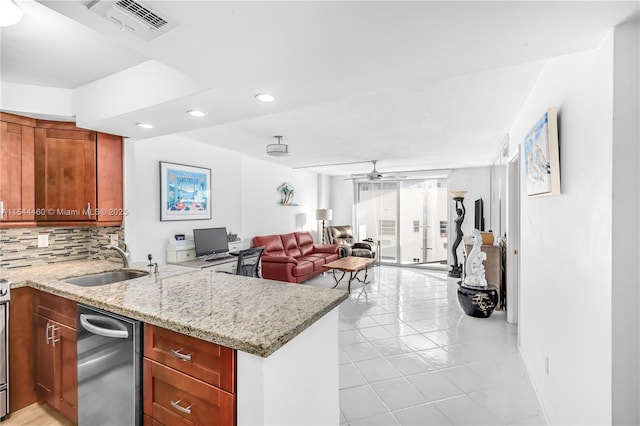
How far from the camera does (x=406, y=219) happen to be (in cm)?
764

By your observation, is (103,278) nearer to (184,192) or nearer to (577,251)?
(184,192)

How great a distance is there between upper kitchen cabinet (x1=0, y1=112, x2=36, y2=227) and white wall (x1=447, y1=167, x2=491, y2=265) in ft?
23.1

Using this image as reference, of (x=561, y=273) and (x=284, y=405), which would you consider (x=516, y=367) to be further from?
(x=284, y=405)

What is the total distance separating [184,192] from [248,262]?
1319 millimetres

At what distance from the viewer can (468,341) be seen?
10.4 ft

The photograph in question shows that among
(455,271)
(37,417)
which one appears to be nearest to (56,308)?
(37,417)

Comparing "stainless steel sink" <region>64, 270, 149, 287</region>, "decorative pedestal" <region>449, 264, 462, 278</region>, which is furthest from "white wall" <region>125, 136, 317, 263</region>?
"decorative pedestal" <region>449, 264, 462, 278</region>

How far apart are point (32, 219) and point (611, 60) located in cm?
373

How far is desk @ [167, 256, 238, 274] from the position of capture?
384 centimetres

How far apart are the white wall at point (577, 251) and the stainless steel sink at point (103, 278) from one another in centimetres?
283

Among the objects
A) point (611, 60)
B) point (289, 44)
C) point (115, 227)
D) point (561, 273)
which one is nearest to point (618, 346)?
point (561, 273)

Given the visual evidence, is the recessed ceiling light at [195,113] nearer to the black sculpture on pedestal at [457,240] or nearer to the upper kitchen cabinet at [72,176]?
the upper kitchen cabinet at [72,176]

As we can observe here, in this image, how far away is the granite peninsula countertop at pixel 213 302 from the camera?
1.22 m

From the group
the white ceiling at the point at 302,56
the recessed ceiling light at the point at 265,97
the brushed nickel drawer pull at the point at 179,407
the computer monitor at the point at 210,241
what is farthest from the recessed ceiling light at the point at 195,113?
the computer monitor at the point at 210,241
